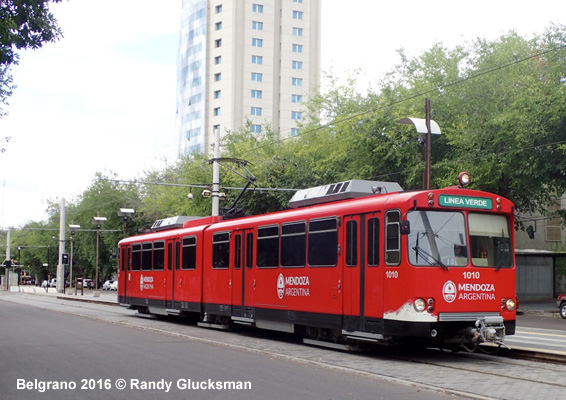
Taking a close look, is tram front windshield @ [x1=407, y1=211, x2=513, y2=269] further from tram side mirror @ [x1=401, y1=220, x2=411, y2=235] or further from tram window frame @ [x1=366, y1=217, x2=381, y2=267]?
tram window frame @ [x1=366, y1=217, x2=381, y2=267]

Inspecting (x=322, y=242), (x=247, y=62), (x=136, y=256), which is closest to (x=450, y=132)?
(x=136, y=256)

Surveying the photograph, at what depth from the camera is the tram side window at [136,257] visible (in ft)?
94.5

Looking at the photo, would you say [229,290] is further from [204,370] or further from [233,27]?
[233,27]

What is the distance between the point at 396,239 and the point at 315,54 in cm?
10059

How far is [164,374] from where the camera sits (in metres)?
Answer: 11.8

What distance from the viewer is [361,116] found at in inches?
1505

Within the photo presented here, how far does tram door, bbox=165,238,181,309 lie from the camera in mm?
24959

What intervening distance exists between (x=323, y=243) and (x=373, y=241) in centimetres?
189

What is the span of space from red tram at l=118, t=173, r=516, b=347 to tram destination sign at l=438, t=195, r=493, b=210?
19 millimetres

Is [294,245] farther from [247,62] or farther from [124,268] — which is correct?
[247,62]

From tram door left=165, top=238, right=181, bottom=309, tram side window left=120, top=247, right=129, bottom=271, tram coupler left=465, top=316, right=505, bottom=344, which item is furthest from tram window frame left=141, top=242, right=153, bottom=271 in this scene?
tram coupler left=465, top=316, right=505, bottom=344

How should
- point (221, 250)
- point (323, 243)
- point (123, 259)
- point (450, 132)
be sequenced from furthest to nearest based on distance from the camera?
point (450, 132) < point (123, 259) < point (221, 250) < point (323, 243)

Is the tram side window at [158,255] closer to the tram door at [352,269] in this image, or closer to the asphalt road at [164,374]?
the asphalt road at [164,374]

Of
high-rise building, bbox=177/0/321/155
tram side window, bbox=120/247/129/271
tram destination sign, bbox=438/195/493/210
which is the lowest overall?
tram side window, bbox=120/247/129/271
